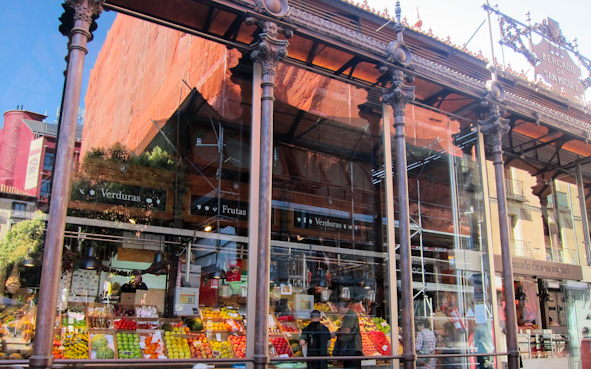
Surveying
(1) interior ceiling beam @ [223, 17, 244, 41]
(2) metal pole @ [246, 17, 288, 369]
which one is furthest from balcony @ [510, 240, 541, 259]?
(1) interior ceiling beam @ [223, 17, 244, 41]

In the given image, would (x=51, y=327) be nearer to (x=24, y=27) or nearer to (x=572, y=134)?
(x=24, y=27)

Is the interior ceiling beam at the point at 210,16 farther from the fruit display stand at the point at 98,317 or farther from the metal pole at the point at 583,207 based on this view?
the metal pole at the point at 583,207

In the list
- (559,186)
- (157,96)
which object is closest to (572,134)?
(559,186)

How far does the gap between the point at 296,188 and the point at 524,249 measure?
6.14 meters

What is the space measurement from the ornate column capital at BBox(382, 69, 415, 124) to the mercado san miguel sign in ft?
18.1

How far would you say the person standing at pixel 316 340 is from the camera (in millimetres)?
7961

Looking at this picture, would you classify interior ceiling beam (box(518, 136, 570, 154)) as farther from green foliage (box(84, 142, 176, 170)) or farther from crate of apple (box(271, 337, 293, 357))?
green foliage (box(84, 142, 176, 170))

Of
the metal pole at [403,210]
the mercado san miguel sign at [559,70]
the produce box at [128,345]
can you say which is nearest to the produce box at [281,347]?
the metal pole at [403,210]

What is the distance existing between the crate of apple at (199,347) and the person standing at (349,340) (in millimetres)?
A: 2287

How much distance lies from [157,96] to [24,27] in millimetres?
3204

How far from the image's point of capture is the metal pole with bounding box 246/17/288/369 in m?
6.37

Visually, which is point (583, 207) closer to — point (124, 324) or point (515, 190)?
point (515, 190)

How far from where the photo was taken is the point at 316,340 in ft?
27.4

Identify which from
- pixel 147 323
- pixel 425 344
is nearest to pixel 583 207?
pixel 425 344
